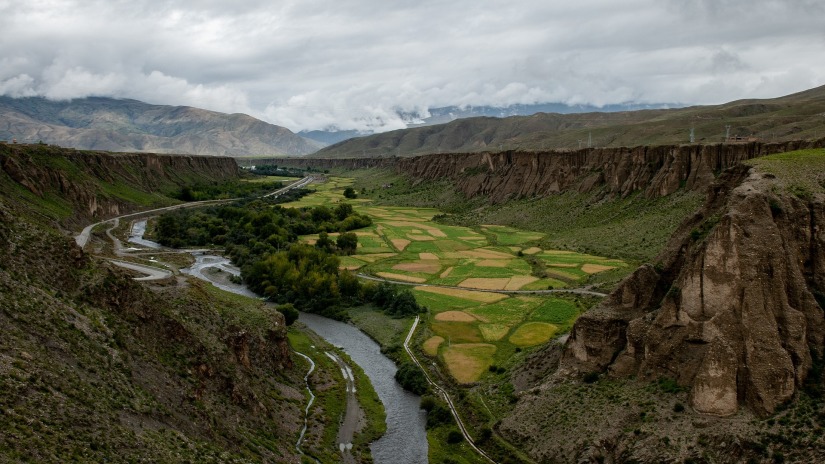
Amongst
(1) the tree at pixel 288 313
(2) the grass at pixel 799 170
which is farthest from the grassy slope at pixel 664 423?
(1) the tree at pixel 288 313

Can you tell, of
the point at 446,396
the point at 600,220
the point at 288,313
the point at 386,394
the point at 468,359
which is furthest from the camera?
the point at 600,220

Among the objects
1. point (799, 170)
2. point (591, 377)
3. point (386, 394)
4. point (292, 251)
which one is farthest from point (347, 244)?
point (799, 170)

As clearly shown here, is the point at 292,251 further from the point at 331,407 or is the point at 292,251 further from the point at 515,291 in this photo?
the point at 331,407

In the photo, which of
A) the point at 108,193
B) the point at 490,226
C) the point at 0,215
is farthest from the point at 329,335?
the point at 108,193

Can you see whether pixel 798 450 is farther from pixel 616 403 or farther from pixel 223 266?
pixel 223 266

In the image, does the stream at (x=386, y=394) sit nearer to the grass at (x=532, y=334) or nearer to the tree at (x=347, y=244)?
the grass at (x=532, y=334)

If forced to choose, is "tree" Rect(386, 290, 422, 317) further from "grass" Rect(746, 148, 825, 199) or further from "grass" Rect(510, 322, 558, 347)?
"grass" Rect(746, 148, 825, 199)
